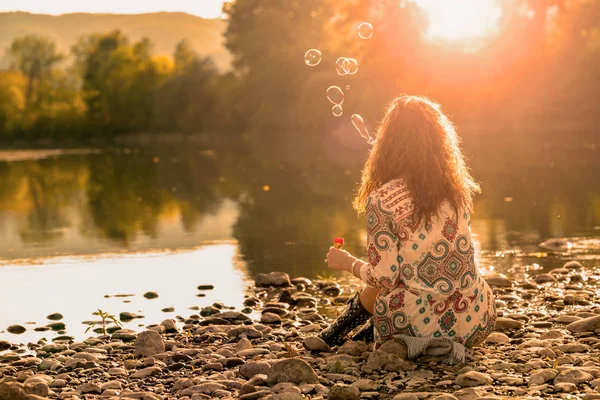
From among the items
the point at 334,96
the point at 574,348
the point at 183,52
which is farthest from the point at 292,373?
the point at 183,52

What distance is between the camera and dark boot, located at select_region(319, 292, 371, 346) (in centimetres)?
723

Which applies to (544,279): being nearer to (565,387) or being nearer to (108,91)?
(565,387)

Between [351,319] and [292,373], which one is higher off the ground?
[351,319]

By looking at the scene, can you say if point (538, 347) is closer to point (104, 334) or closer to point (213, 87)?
point (104, 334)

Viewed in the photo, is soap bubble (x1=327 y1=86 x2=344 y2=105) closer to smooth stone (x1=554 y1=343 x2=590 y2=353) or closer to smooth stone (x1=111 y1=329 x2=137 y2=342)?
smooth stone (x1=111 y1=329 x2=137 y2=342)

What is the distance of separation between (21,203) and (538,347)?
20.4m

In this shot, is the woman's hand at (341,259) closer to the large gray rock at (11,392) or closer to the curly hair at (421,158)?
the curly hair at (421,158)

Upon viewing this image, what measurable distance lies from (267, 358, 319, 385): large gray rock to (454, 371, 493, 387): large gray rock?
1.02 metres

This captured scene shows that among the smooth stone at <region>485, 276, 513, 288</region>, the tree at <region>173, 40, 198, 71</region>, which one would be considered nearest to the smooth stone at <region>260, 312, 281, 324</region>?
the smooth stone at <region>485, 276, 513, 288</region>

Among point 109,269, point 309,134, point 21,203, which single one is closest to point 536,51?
point 309,134

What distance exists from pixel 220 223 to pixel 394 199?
1163cm

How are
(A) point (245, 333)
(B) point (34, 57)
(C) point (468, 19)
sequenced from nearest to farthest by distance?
1. (A) point (245, 333)
2. (C) point (468, 19)
3. (B) point (34, 57)

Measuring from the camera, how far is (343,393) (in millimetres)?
5852

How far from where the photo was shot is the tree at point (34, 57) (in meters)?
109
